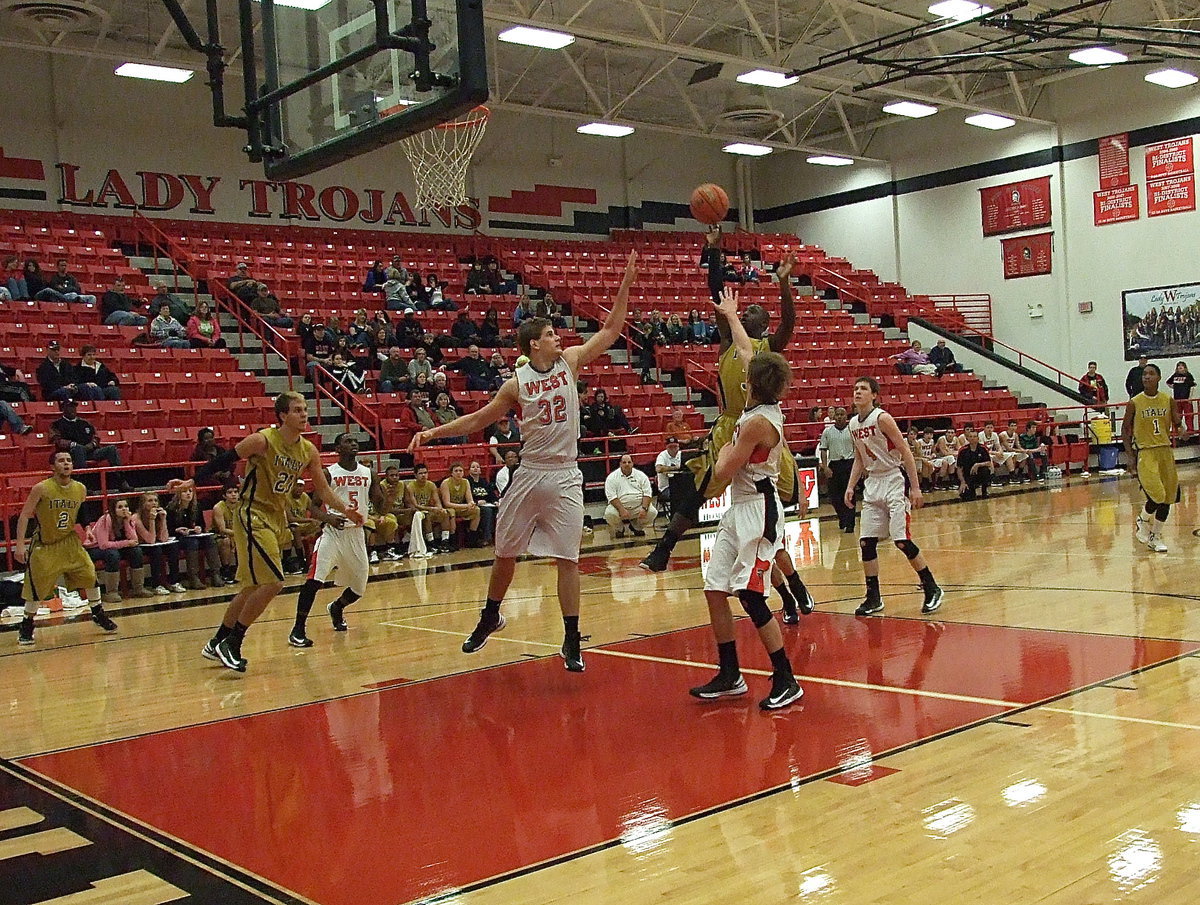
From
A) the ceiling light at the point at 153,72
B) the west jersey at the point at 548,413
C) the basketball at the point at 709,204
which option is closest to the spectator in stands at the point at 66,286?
the ceiling light at the point at 153,72

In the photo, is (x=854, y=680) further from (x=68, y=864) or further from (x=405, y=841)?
(x=68, y=864)

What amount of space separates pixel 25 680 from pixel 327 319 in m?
11.5

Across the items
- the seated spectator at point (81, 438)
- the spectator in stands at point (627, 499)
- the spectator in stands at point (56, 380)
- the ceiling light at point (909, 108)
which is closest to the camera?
the seated spectator at point (81, 438)

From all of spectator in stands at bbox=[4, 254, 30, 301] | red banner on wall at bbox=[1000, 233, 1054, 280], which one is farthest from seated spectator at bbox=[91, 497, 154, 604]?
red banner on wall at bbox=[1000, 233, 1054, 280]

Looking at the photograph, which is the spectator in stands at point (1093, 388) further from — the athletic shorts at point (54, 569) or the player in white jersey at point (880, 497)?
the athletic shorts at point (54, 569)

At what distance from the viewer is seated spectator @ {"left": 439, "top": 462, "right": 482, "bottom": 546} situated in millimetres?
14648

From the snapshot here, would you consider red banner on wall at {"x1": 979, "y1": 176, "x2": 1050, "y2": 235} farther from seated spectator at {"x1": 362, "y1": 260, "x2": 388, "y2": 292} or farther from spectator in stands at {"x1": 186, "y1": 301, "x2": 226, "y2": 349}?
spectator in stands at {"x1": 186, "y1": 301, "x2": 226, "y2": 349}

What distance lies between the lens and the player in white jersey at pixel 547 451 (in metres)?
6.46

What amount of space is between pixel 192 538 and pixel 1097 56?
17.9 m

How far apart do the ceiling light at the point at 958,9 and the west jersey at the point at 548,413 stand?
14.3 m

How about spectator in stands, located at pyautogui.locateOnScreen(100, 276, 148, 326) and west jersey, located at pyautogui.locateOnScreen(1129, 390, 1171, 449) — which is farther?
spectator in stands, located at pyautogui.locateOnScreen(100, 276, 148, 326)

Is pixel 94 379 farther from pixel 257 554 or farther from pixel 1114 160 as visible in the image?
pixel 1114 160

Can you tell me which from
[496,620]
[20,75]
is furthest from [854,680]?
[20,75]

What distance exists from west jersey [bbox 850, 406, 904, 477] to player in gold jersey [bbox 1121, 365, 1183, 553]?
3.75m
